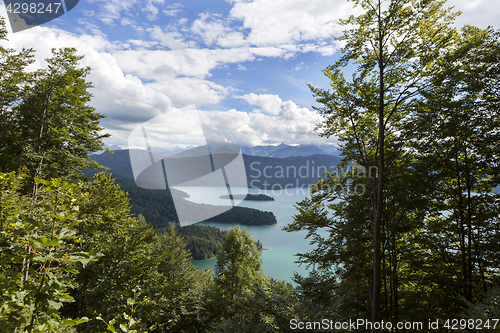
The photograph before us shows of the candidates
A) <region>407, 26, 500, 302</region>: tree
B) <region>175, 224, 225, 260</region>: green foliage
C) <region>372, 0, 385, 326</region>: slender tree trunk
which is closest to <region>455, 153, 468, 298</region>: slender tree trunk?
<region>407, 26, 500, 302</region>: tree

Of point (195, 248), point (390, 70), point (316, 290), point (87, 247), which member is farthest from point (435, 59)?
point (195, 248)

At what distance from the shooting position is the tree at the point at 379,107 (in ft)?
18.3

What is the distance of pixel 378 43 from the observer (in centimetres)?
613

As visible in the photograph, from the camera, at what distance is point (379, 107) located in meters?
6.23

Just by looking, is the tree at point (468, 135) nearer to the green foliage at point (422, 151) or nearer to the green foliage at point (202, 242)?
the green foliage at point (422, 151)

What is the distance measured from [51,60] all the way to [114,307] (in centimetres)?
942

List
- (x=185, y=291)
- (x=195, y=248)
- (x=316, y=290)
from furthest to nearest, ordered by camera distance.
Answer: (x=195, y=248), (x=185, y=291), (x=316, y=290)

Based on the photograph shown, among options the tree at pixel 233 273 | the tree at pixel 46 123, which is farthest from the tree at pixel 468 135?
the tree at pixel 46 123

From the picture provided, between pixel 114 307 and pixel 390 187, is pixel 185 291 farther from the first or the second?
pixel 390 187

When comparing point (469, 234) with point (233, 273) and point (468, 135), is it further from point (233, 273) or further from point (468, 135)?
point (233, 273)

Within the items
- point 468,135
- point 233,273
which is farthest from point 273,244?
point 468,135

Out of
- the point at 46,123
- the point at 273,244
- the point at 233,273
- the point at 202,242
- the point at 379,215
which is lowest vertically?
the point at 202,242

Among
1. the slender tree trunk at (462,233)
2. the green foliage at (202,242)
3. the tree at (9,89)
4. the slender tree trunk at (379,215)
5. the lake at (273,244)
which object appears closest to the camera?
the slender tree trunk at (379,215)

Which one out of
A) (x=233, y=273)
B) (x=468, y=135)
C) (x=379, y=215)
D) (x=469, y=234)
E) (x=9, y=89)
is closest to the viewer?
(x=468, y=135)
